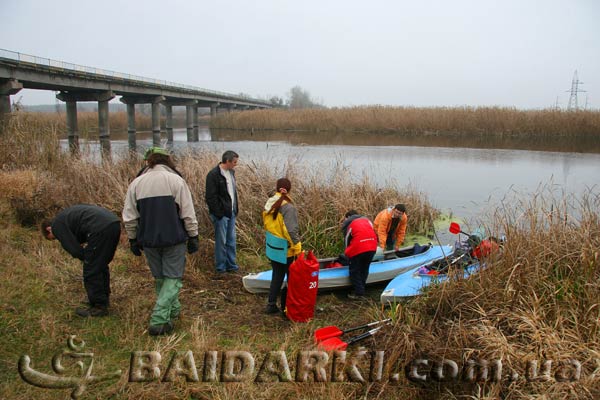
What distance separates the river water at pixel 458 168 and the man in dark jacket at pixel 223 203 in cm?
366

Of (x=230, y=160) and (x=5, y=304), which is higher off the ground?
(x=230, y=160)

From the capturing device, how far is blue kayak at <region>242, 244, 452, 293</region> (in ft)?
19.6

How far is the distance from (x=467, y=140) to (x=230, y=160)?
1076 inches

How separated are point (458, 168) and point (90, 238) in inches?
691

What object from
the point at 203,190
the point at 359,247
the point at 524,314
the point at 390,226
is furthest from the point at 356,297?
the point at 203,190

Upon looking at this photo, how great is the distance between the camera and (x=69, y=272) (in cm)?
582

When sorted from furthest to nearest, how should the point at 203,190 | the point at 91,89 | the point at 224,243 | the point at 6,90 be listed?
the point at 91,89 < the point at 6,90 < the point at 203,190 < the point at 224,243

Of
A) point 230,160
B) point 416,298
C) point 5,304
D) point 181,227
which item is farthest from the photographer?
point 230,160

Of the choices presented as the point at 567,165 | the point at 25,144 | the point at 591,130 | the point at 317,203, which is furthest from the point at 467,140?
the point at 25,144

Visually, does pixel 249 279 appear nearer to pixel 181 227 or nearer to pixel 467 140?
pixel 181 227

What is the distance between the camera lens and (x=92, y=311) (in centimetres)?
474

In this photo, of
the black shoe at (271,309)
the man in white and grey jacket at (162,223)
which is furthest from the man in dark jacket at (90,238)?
the black shoe at (271,309)

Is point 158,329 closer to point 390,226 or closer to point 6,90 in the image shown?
point 390,226

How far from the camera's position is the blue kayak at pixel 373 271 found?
19.6ft
